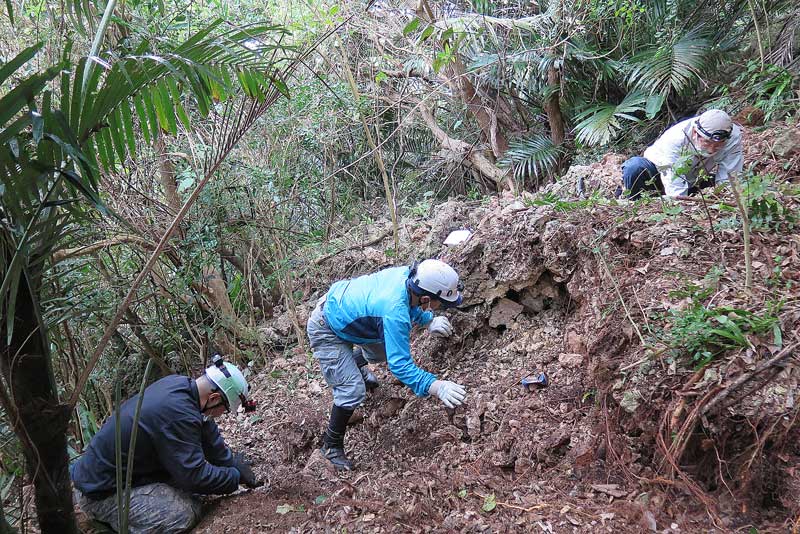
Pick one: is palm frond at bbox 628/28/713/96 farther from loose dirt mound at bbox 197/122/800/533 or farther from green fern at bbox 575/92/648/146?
loose dirt mound at bbox 197/122/800/533

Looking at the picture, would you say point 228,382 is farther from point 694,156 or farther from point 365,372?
point 694,156

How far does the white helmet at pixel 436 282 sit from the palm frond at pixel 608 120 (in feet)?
12.9

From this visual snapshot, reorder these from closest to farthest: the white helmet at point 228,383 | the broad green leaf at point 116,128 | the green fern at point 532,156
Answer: the broad green leaf at point 116,128, the white helmet at point 228,383, the green fern at point 532,156

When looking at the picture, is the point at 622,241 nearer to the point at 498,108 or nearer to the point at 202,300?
the point at 202,300

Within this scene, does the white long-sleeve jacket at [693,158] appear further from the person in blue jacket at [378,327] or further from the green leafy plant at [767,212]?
the person in blue jacket at [378,327]

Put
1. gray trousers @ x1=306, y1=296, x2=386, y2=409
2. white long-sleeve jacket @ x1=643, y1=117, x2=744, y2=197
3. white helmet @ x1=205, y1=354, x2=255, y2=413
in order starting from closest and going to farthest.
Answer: white helmet @ x1=205, y1=354, x2=255, y2=413 < gray trousers @ x1=306, y1=296, x2=386, y2=409 < white long-sleeve jacket @ x1=643, y1=117, x2=744, y2=197

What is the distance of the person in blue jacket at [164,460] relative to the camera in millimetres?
2934

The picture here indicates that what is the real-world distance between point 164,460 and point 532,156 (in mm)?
6031

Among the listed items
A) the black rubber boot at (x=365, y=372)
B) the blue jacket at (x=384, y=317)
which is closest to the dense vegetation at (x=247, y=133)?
the blue jacket at (x=384, y=317)

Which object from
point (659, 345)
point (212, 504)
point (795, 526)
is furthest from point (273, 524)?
point (795, 526)

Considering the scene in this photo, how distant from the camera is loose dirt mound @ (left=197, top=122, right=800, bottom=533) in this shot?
2.21 metres

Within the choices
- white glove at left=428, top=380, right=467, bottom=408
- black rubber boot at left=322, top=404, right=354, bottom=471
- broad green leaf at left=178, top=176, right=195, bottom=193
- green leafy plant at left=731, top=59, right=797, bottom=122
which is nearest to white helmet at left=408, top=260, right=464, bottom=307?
white glove at left=428, top=380, right=467, bottom=408

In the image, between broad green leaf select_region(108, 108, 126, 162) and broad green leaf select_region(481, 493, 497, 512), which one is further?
broad green leaf select_region(481, 493, 497, 512)

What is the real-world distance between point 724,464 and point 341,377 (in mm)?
2231
